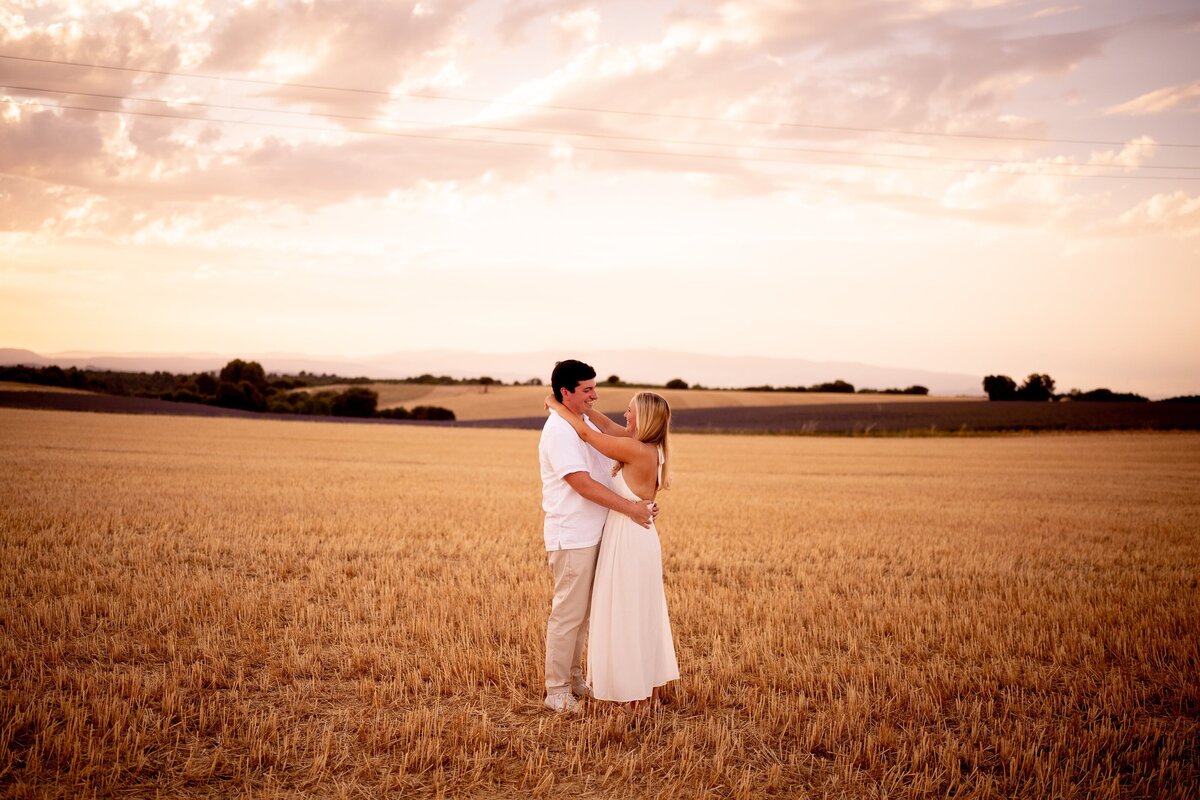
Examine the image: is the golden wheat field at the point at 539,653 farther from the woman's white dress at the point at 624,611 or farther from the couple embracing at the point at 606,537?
the couple embracing at the point at 606,537

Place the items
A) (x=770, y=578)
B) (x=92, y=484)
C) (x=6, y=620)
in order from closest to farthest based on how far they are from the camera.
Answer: (x=6, y=620)
(x=770, y=578)
(x=92, y=484)

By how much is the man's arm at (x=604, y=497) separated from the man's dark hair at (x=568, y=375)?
644mm

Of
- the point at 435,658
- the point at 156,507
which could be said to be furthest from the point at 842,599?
the point at 156,507

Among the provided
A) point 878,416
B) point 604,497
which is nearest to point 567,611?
point 604,497

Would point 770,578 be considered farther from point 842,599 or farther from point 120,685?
point 120,685

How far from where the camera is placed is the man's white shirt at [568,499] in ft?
17.7

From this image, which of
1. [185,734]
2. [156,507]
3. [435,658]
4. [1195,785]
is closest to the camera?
[1195,785]

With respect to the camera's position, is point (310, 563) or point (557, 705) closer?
point (557, 705)

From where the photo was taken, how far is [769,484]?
23375 mm

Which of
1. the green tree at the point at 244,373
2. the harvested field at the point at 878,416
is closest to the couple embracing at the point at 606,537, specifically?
the harvested field at the point at 878,416

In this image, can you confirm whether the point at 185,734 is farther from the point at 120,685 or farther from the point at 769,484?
the point at 769,484

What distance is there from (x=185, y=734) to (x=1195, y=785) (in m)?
7.02

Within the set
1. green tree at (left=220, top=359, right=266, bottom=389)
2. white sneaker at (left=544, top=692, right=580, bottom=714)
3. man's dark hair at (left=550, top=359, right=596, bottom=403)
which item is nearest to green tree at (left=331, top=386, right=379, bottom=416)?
green tree at (left=220, top=359, right=266, bottom=389)

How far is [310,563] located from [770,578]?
6.69m
